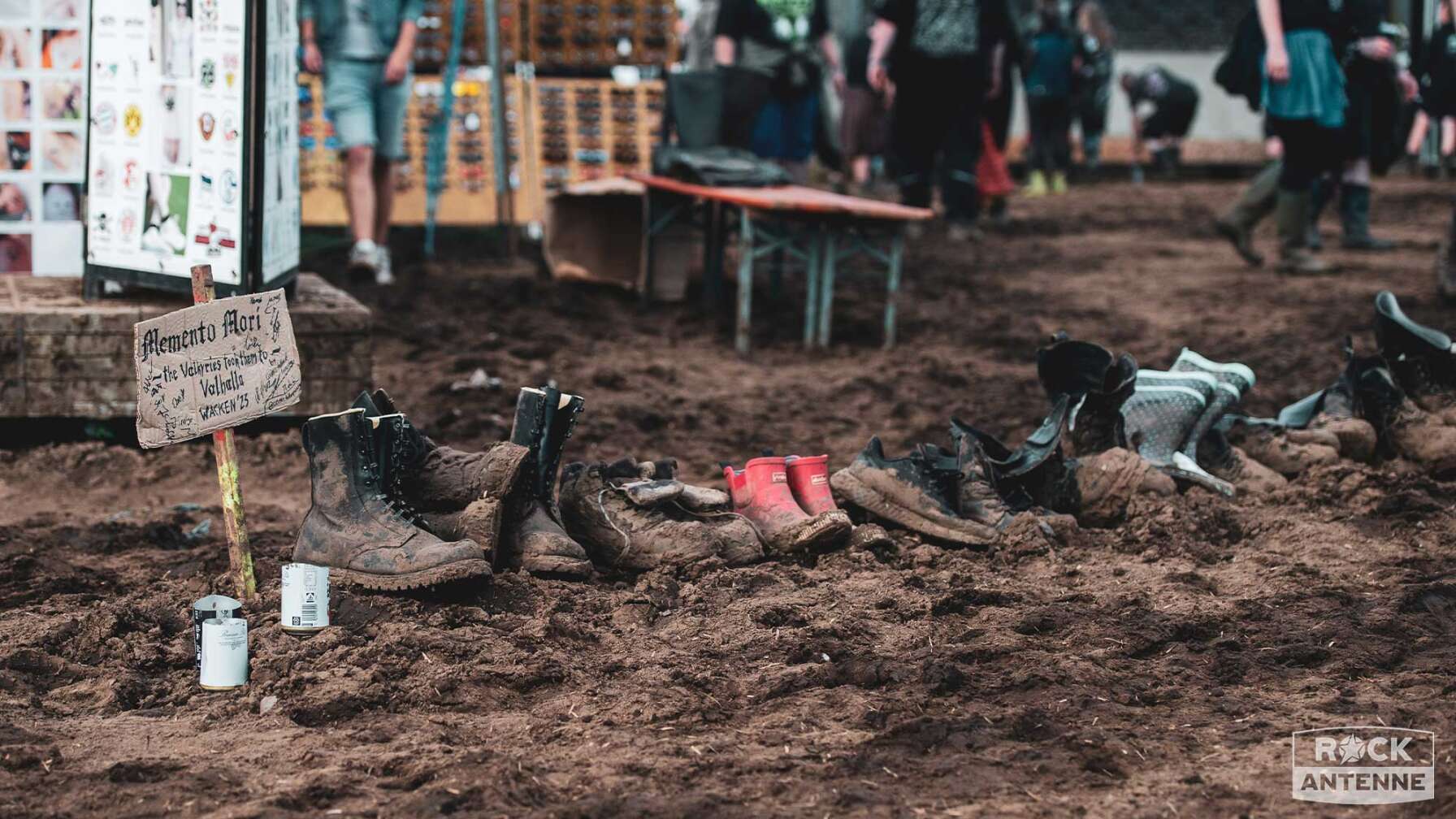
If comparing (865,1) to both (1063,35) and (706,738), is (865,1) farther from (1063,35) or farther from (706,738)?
(706,738)

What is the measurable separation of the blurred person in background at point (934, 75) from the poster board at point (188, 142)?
16.9 ft

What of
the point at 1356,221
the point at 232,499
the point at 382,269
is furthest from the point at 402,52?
the point at 1356,221

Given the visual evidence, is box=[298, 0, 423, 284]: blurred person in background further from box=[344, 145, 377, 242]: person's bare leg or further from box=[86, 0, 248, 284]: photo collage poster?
box=[86, 0, 248, 284]: photo collage poster

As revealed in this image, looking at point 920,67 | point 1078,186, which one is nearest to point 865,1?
point 1078,186

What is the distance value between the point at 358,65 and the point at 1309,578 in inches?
214

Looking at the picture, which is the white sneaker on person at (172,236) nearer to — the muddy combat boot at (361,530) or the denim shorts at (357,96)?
the muddy combat boot at (361,530)

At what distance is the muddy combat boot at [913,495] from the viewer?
441 cm

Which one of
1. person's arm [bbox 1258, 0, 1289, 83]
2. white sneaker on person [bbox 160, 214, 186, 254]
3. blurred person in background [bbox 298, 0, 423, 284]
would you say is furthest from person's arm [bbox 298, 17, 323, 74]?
person's arm [bbox 1258, 0, 1289, 83]

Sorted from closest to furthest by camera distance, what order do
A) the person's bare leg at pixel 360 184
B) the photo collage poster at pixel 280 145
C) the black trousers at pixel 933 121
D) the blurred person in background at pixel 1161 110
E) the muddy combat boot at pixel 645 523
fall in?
the muddy combat boot at pixel 645 523 → the photo collage poster at pixel 280 145 → the person's bare leg at pixel 360 184 → the black trousers at pixel 933 121 → the blurred person in background at pixel 1161 110

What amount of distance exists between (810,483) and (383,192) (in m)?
4.77

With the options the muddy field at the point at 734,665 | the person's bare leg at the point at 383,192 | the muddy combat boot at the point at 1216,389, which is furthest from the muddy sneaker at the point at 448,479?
the person's bare leg at the point at 383,192

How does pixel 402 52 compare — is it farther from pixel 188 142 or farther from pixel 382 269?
pixel 188 142

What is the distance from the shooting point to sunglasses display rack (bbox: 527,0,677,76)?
11742mm

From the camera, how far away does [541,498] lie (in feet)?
13.5
